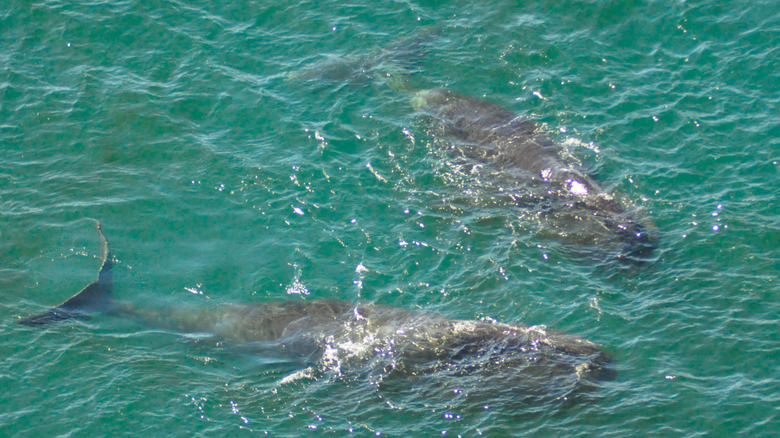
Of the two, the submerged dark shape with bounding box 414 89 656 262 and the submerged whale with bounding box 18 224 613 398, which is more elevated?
the submerged dark shape with bounding box 414 89 656 262

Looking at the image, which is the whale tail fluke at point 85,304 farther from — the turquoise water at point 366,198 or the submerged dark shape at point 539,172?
the submerged dark shape at point 539,172

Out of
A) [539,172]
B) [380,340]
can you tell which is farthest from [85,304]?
[539,172]

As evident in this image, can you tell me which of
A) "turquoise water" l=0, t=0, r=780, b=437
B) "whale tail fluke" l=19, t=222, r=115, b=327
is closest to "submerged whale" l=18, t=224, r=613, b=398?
"whale tail fluke" l=19, t=222, r=115, b=327

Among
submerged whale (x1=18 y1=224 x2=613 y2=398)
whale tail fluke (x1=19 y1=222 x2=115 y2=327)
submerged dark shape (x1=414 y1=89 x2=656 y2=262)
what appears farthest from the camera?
submerged dark shape (x1=414 y1=89 x2=656 y2=262)

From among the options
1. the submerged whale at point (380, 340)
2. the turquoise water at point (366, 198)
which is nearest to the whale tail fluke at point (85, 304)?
the submerged whale at point (380, 340)

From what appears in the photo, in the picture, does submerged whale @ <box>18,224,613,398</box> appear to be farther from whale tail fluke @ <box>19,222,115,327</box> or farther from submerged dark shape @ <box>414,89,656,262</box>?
submerged dark shape @ <box>414,89,656,262</box>

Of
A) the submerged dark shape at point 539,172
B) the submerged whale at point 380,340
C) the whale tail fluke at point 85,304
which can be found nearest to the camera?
the submerged whale at point 380,340

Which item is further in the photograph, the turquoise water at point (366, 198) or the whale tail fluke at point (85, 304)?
the whale tail fluke at point (85, 304)
